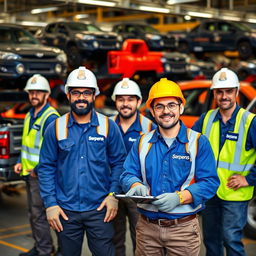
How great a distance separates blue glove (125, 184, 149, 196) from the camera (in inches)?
145

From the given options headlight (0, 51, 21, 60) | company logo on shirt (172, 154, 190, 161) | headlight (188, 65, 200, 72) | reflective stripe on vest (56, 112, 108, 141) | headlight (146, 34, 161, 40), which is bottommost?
company logo on shirt (172, 154, 190, 161)

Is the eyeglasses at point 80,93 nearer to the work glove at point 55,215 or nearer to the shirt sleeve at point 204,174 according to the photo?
the work glove at point 55,215

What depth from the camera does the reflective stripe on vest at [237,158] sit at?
4.76 metres

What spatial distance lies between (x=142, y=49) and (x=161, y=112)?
35.2 ft

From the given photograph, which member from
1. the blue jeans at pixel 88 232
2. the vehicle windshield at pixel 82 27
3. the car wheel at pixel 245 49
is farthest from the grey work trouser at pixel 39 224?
the car wheel at pixel 245 49

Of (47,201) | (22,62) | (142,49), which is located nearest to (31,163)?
(47,201)

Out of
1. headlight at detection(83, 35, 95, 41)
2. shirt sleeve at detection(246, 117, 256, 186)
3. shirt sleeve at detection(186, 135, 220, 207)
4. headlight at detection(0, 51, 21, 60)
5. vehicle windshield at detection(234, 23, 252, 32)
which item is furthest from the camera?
vehicle windshield at detection(234, 23, 252, 32)

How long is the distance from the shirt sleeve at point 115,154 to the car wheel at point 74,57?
33.8ft

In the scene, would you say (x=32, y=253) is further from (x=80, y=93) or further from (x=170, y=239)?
(x=170, y=239)

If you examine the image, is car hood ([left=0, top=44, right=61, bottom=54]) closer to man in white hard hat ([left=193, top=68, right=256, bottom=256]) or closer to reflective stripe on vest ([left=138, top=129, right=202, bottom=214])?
man in white hard hat ([left=193, top=68, right=256, bottom=256])

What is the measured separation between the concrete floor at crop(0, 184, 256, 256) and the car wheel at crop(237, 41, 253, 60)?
13156 millimetres

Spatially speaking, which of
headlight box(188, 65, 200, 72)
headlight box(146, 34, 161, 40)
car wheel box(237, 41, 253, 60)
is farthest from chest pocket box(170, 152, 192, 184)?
car wheel box(237, 41, 253, 60)

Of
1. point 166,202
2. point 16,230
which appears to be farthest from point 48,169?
point 16,230

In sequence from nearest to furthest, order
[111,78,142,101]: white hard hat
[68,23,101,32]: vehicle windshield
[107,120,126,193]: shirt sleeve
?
[107,120,126,193]: shirt sleeve, [111,78,142,101]: white hard hat, [68,23,101,32]: vehicle windshield
